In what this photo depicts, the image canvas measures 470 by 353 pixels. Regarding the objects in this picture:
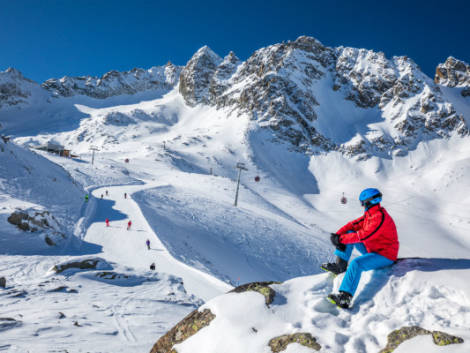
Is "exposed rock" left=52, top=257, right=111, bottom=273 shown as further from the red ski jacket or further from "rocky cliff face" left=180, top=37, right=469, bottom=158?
"rocky cliff face" left=180, top=37, right=469, bottom=158

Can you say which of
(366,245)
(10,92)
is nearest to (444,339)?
(366,245)

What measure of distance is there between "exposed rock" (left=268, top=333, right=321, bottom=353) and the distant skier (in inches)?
31.7

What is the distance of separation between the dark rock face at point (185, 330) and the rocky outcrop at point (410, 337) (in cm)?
253

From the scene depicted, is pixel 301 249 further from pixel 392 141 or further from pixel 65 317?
pixel 392 141

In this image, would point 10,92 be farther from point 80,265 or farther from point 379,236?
point 379,236

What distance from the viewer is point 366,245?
4.45m

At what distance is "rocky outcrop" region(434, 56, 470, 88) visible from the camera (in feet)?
559

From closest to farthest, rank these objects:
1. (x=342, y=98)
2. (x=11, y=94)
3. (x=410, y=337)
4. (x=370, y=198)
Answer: (x=410, y=337)
(x=370, y=198)
(x=342, y=98)
(x=11, y=94)

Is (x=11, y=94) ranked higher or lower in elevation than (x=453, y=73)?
lower

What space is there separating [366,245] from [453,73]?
234m

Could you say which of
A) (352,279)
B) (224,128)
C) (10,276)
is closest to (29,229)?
(10,276)

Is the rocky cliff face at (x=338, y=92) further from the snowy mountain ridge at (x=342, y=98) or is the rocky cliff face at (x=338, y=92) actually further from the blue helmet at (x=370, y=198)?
the blue helmet at (x=370, y=198)

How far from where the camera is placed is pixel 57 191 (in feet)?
95.0

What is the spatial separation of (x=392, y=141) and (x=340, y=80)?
59.1m
